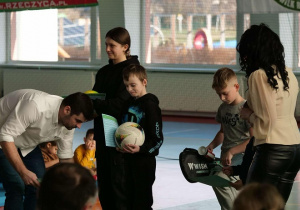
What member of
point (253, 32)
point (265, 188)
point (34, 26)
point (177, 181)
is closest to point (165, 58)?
point (34, 26)

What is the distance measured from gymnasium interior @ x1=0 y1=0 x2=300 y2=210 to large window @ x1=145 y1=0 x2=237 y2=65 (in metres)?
0.02

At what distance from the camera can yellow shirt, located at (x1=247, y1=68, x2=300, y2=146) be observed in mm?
4309

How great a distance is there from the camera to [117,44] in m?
5.73

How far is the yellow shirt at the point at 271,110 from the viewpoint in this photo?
14.1 feet

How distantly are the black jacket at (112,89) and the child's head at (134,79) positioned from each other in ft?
0.83

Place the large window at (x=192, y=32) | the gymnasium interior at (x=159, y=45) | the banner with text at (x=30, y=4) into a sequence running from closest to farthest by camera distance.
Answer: the gymnasium interior at (x=159, y=45)
the banner with text at (x=30, y=4)
the large window at (x=192, y=32)

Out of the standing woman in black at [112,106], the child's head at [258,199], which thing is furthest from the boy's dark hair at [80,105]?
the child's head at [258,199]

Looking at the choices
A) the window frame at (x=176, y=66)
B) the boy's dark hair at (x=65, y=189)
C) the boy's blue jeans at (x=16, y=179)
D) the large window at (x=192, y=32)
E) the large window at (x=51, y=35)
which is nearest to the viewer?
the boy's dark hair at (x=65, y=189)

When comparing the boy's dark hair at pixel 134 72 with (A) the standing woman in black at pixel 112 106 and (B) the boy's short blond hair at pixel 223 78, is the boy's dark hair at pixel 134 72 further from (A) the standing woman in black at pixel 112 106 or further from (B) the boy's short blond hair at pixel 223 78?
(B) the boy's short blond hair at pixel 223 78

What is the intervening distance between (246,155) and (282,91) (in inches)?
29.6

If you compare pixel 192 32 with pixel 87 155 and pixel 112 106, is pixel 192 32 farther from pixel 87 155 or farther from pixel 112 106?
pixel 112 106

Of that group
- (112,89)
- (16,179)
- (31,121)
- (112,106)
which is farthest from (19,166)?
(112,89)

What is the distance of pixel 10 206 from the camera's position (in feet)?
17.8

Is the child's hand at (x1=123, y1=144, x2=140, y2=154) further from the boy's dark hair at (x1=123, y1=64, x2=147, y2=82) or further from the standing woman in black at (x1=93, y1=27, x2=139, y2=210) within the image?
the boy's dark hair at (x1=123, y1=64, x2=147, y2=82)
